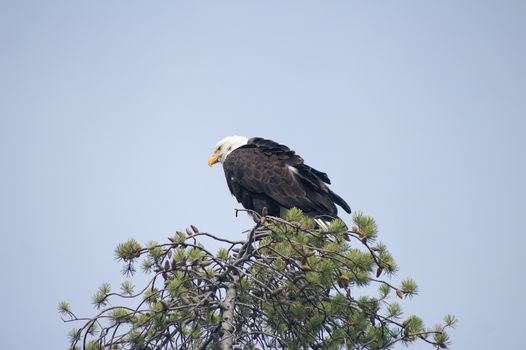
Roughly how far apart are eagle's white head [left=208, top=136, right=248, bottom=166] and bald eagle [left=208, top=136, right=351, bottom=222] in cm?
32

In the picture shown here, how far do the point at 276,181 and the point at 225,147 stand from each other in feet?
4.79

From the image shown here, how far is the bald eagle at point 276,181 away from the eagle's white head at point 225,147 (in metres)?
0.32

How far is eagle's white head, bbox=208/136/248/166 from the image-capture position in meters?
9.50

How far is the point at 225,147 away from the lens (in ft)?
31.4

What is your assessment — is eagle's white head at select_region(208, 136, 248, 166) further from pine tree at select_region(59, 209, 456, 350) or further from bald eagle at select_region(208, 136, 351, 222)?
pine tree at select_region(59, 209, 456, 350)

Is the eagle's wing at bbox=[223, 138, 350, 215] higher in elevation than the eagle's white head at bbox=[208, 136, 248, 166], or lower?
lower

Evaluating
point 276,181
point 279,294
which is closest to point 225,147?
point 276,181

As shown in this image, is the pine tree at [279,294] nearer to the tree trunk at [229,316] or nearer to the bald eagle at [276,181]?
the tree trunk at [229,316]

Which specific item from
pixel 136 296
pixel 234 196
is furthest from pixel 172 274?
pixel 234 196

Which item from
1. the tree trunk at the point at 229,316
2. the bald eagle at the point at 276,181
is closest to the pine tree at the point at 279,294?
the tree trunk at the point at 229,316

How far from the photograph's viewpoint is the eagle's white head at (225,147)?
950 centimetres

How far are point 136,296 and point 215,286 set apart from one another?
56cm

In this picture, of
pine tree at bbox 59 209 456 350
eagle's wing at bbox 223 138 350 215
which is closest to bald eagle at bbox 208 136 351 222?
eagle's wing at bbox 223 138 350 215

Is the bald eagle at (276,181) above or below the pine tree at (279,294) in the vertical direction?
above
